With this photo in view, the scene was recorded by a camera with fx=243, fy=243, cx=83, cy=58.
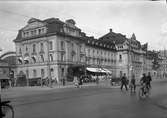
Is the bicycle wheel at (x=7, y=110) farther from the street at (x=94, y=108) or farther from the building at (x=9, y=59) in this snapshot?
the street at (x=94, y=108)

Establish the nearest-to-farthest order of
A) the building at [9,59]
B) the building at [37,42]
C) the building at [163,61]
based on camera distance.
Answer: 1. the building at [9,59]
2. the building at [37,42]
3. the building at [163,61]

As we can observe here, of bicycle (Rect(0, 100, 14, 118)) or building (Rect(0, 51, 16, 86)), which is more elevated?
building (Rect(0, 51, 16, 86))

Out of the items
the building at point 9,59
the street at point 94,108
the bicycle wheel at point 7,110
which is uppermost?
the building at point 9,59

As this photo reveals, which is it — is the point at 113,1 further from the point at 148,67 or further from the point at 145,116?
the point at 148,67

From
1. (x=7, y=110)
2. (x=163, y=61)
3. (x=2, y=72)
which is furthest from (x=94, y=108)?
(x=2, y=72)

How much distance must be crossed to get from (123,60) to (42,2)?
659 centimetres

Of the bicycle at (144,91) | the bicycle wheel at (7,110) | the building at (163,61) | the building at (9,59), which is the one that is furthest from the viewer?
the bicycle at (144,91)

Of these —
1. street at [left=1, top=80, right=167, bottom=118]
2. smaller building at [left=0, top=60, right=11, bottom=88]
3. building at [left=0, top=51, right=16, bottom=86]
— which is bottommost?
street at [left=1, top=80, right=167, bottom=118]

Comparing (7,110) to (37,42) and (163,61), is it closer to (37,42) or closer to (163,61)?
(37,42)

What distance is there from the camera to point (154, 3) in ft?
14.2

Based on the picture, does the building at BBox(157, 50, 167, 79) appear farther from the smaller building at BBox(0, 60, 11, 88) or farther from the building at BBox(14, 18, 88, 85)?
the smaller building at BBox(0, 60, 11, 88)

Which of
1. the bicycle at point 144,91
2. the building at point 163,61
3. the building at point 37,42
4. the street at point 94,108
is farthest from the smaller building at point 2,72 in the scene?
the bicycle at point 144,91

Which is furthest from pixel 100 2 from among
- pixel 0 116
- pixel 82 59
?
pixel 82 59

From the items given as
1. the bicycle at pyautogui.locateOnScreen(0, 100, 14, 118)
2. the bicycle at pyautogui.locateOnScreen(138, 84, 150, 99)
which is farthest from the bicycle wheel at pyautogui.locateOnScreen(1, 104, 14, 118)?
the bicycle at pyautogui.locateOnScreen(138, 84, 150, 99)
